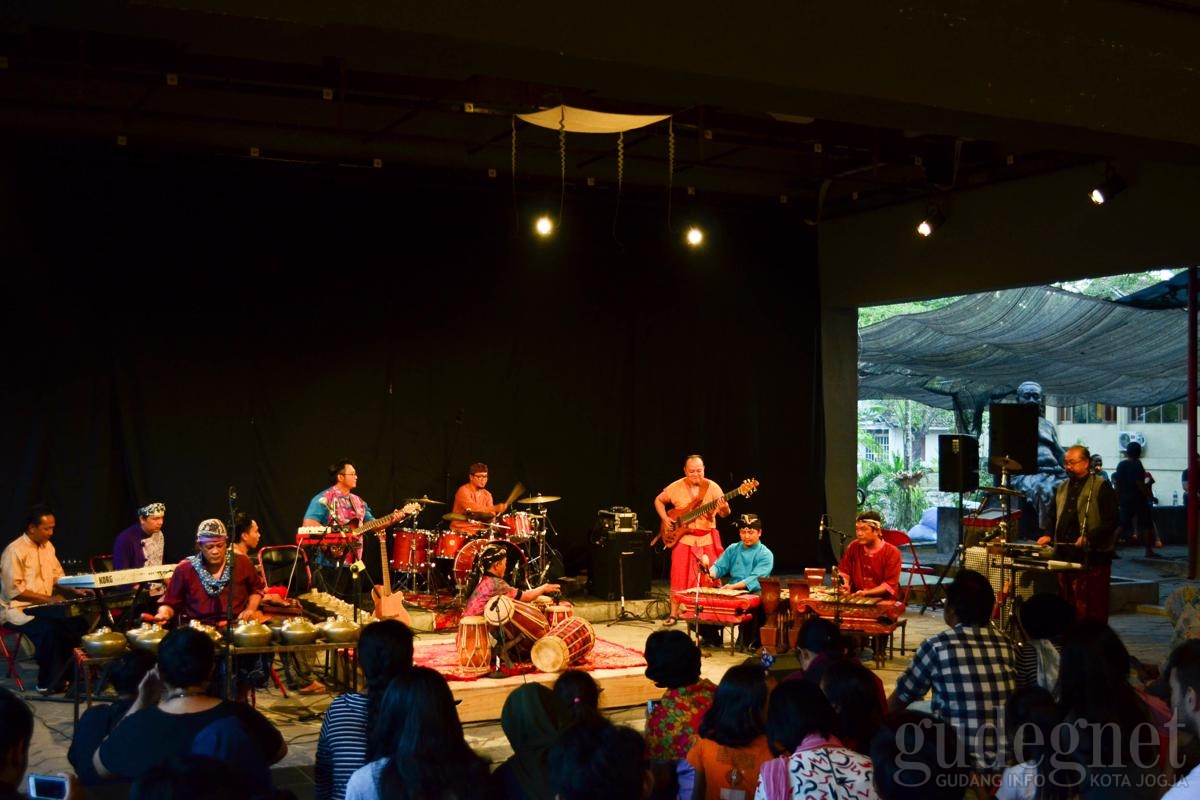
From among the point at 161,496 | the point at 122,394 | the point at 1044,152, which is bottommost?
the point at 161,496

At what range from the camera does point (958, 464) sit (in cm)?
1197

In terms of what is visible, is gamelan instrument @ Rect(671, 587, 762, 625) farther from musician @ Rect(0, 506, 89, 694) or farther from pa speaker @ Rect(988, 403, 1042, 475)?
musician @ Rect(0, 506, 89, 694)

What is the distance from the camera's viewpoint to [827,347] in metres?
15.5

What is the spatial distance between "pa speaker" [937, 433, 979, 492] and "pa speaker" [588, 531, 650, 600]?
9.89 ft

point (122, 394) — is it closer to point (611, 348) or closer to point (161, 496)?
point (161, 496)

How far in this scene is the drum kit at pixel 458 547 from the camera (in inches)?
458

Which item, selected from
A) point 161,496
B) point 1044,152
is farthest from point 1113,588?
point 161,496

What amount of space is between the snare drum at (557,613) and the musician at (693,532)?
7.07 feet

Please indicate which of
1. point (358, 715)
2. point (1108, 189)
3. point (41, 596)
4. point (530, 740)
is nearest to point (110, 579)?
point (41, 596)

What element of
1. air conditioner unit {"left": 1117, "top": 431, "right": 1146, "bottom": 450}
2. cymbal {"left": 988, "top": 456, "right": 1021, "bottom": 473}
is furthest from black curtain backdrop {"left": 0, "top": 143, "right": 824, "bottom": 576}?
air conditioner unit {"left": 1117, "top": 431, "right": 1146, "bottom": 450}

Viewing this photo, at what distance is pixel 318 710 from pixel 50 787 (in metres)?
5.12

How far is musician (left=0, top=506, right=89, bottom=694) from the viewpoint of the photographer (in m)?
8.30

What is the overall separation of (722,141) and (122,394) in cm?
644

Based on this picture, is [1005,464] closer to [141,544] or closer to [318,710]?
[318,710]
